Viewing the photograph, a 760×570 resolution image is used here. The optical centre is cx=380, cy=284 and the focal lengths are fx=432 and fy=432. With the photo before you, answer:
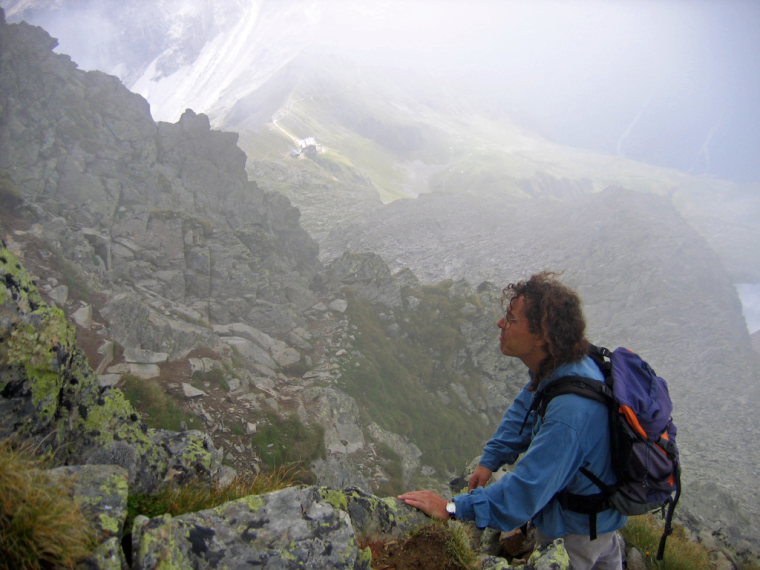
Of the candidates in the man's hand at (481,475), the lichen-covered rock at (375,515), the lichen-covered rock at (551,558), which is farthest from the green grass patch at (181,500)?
the lichen-covered rock at (551,558)

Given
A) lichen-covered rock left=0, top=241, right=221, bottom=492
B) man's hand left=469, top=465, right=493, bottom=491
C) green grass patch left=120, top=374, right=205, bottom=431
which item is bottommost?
green grass patch left=120, top=374, right=205, bottom=431

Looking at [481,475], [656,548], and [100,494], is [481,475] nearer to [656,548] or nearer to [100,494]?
[100,494]

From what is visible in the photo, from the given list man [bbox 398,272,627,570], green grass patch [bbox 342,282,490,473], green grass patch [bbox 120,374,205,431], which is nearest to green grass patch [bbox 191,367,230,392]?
green grass patch [bbox 120,374,205,431]

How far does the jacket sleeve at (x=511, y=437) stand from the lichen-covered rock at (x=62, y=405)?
3.90m

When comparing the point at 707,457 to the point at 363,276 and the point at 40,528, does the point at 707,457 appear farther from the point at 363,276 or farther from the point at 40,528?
the point at 40,528

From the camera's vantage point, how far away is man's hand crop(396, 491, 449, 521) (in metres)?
4.02

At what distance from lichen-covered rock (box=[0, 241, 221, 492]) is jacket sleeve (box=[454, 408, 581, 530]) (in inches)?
148

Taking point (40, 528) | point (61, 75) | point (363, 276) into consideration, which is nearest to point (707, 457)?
point (363, 276)

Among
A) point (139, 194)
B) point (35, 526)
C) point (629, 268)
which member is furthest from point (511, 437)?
point (629, 268)

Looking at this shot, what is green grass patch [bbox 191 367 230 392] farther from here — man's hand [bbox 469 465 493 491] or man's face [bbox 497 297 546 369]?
man's face [bbox 497 297 546 369]

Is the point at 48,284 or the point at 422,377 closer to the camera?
the point at 48,284

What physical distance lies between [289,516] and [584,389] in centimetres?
268

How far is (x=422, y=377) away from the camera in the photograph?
96.5 feet

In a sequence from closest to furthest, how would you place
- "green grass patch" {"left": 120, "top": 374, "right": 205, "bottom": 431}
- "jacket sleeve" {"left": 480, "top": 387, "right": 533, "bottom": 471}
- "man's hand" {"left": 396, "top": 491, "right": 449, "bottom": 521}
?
"man's hand" {"left": 396, "top": 491, "right": 449, "bottom": 521} → "jacket sleeve" {"left": 480, "top": 387, "right": 533, "bottom": 471} → "green grass patch" {"left": 120, "top": 374, "right": 205, "bottom": 431}
